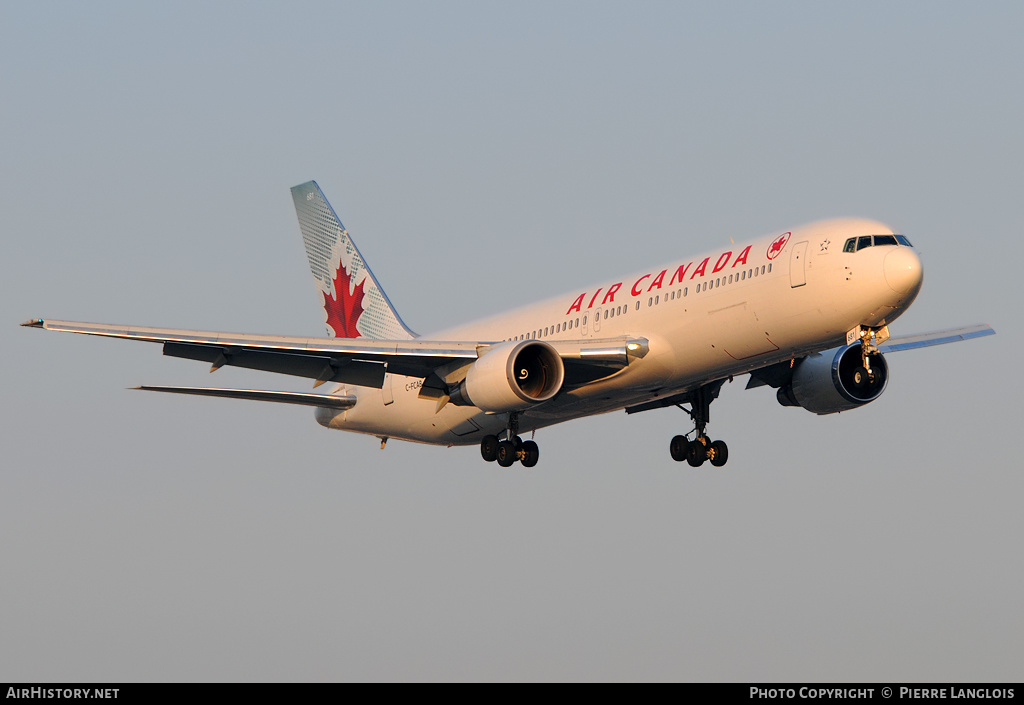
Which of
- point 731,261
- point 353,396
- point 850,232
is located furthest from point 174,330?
point 850,232

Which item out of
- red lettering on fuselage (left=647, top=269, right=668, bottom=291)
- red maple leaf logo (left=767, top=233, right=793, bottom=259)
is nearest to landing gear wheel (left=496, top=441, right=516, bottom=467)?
red lettering on fuselage (left=647, top=269, right=668, bottom=291)

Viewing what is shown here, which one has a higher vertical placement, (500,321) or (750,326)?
(500,321)

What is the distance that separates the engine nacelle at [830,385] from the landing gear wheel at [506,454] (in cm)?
787

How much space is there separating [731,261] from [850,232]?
290 cm

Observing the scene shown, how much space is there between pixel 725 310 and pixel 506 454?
27.9ft

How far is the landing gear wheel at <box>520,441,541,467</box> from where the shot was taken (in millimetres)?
37625

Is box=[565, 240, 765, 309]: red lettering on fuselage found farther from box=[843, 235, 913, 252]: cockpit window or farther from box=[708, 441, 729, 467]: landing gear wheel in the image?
box=[708, 441, 729, 467]: landing gear wheel

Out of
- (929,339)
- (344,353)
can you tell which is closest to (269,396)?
(344,353)

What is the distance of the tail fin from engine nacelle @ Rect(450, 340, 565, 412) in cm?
1149

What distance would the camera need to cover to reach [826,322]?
30.7m

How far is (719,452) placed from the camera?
38688 mm

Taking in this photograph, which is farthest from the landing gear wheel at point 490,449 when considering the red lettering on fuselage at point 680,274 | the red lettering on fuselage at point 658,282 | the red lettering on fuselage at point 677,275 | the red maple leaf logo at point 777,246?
the red maple leaf logo at point 777,246

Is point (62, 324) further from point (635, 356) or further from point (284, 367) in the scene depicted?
point (635, 356)

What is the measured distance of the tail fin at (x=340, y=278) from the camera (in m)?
45.8
